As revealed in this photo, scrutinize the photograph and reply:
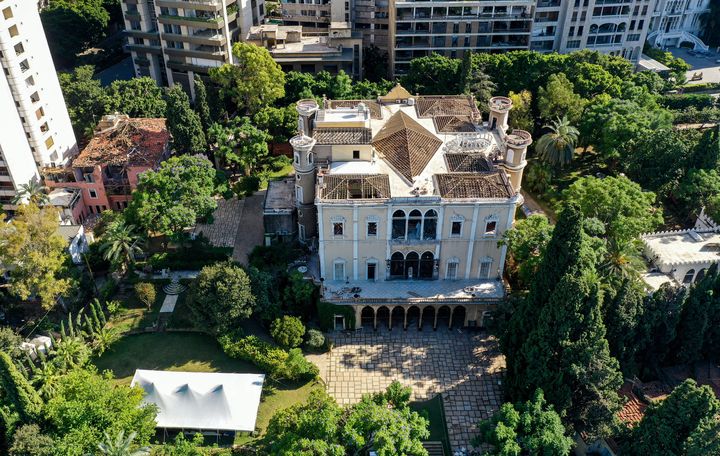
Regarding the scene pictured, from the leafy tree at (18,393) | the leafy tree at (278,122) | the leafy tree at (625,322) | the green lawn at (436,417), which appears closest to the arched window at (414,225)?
the green lawn at (436,417)

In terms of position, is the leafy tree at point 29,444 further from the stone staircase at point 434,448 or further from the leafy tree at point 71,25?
→ the leafy tree at point 71,25

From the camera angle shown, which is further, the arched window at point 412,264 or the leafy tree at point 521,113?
the leafy tree at point 521,113

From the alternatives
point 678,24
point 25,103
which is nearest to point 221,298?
point 25,103

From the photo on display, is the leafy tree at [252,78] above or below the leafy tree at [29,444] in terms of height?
above

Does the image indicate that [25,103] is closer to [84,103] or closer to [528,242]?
[84,103]

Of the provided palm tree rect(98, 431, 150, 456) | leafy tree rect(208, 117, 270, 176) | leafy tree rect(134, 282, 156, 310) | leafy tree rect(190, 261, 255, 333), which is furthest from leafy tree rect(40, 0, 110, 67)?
palm tree rect(98, 431, 150, 456)

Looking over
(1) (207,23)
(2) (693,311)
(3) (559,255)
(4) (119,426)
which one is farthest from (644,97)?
(4) (119,426)
